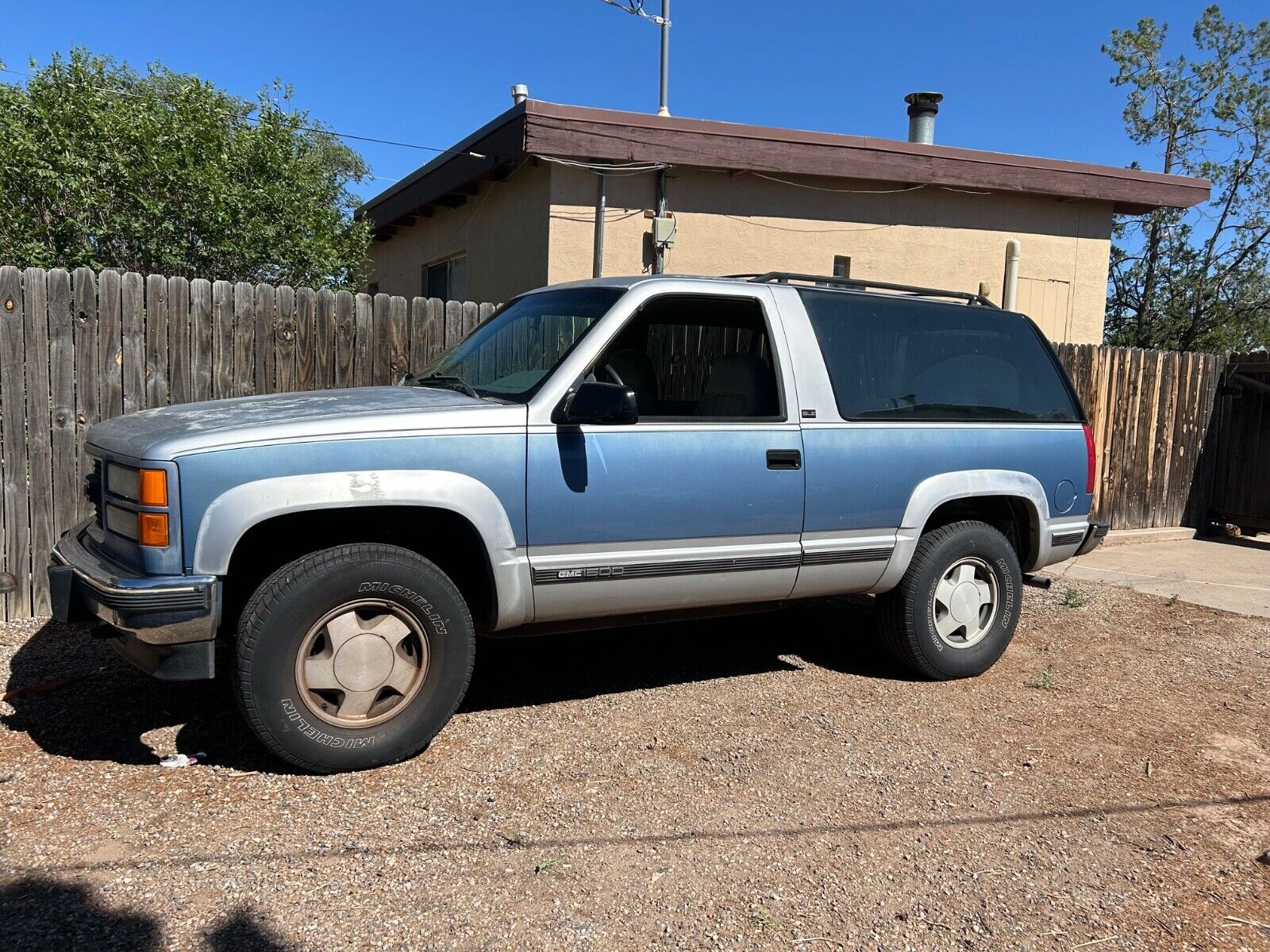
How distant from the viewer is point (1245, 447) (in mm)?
10789

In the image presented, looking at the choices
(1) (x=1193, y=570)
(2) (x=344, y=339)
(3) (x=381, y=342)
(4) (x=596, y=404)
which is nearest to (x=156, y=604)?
(4) (x=596, y=404)

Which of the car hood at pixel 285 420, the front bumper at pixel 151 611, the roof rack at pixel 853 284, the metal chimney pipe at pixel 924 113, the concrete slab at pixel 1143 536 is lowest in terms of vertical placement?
the concrete slab at pixel 1143 536

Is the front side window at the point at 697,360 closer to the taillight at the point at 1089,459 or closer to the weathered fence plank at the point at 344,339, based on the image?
the taillight at the point at 1089,459

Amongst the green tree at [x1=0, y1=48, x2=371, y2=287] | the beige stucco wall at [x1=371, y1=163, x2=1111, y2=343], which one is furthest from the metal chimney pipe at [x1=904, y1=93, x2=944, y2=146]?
the green tree at [x1=0, y1=48, x2=371, y2=287]

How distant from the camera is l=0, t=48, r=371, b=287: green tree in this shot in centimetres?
995

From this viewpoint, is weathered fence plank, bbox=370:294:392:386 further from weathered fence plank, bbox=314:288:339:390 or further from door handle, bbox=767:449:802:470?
door handle, bbox=767:449:802:470

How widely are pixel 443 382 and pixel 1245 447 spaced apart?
986 cm

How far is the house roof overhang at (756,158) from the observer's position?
9211 mm

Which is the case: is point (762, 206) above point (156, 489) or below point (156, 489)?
above

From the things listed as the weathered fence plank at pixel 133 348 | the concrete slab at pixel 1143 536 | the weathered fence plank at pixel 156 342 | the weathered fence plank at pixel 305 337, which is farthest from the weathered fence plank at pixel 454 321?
the concrete slab at pixel 1143 536

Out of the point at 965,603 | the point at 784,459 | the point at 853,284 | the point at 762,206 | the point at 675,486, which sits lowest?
the point at 965,603

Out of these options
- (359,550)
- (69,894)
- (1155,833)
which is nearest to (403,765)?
(359,550)

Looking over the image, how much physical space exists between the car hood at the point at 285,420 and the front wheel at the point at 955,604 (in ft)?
7.88

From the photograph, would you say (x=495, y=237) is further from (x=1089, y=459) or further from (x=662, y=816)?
(x=662, y=816)
